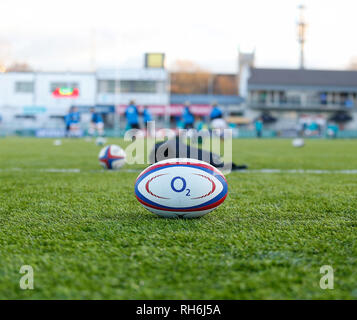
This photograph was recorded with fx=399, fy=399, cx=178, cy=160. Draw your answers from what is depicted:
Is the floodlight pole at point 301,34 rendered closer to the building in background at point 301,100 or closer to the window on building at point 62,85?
the building in background at point 301,100

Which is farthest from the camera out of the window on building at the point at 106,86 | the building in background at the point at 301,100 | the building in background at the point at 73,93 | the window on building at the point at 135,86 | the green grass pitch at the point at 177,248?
the building in background at the point at 301,100

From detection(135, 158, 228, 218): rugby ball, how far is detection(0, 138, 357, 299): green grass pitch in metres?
0.11

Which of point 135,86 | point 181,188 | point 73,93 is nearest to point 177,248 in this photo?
point 181,188

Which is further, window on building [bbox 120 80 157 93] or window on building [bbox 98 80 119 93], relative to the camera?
window on building [bbox 120 80 157 93]

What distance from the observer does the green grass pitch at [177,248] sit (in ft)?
5.45

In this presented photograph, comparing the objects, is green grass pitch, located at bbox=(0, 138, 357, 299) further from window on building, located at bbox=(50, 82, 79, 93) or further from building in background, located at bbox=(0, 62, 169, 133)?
window on building, located at bbox=(50, 82, 79, 93)

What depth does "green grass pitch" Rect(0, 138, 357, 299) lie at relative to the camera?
1660 millimetres

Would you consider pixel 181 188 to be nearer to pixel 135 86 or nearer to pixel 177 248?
pixel 177 248

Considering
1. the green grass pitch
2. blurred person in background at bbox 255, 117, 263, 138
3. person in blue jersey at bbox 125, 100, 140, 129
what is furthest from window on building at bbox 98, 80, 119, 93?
the green grass pitch

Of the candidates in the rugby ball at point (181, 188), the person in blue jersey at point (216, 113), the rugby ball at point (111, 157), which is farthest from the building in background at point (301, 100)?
the rugby ball at point (181, 188)

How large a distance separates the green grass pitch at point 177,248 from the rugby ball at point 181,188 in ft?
0.37

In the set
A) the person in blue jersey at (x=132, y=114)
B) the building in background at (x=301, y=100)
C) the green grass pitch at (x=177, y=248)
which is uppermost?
the building in background at (x=301, y=100)

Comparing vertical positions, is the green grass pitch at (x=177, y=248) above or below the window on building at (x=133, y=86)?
below

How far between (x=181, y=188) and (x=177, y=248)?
673 mm
